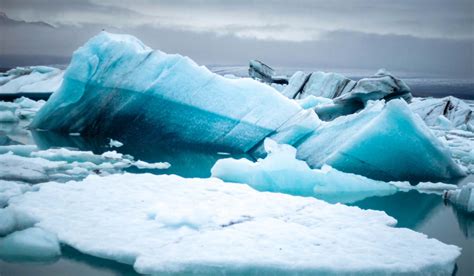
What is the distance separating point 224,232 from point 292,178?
2.11 m

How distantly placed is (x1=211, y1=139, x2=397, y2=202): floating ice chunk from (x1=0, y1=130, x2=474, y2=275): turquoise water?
31 centimetres

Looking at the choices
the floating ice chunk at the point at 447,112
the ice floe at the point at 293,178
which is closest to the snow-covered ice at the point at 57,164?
the ice floe at the point at 293,178

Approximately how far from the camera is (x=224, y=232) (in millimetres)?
3289

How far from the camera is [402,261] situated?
9.58 ft

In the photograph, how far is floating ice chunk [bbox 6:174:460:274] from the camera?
9.13ft

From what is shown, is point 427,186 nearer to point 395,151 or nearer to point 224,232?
point 395,151

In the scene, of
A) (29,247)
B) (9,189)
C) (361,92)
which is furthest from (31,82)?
(29,247)

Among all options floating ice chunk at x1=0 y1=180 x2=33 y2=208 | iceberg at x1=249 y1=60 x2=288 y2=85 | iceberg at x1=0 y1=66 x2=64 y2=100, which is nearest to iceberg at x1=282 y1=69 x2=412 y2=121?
iceberg at x1=249 y1=60 x2=288 y2=85

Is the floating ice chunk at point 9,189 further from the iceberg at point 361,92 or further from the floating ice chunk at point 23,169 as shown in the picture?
the iceberg at point 361,92

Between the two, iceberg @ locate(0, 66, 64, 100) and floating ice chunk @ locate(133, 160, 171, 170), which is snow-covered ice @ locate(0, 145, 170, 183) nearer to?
floating ice chunk @ locate(133, 160, 171, 170)

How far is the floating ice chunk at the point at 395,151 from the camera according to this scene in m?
6.09

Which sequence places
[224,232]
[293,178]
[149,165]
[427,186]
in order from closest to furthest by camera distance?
[224,232] → [293,178] → [427,186] → [149,165]

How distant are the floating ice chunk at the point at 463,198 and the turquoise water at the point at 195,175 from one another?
85mm

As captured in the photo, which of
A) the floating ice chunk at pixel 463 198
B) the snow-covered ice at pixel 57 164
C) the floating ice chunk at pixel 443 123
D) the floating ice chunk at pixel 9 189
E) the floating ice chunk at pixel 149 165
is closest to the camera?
the floating ice chunk at pixel 9 189
